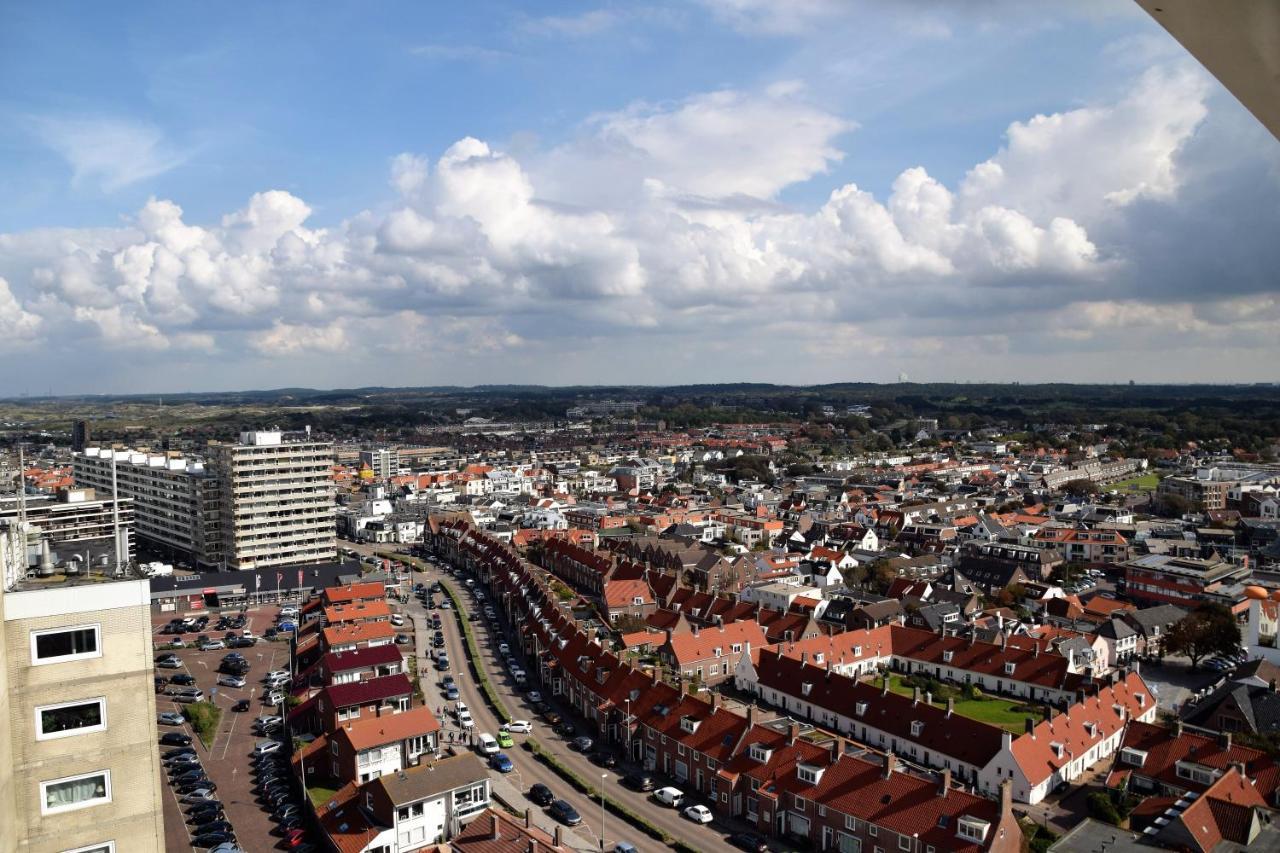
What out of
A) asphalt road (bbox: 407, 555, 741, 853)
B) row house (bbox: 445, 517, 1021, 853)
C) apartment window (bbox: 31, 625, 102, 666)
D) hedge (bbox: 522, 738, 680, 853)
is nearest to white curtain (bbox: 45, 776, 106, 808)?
apartment window (bbox: 31, 625, 102, 666)

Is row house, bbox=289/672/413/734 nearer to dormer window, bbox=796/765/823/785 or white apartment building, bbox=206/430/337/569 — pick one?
dormer window, bbox=796/765/823/785

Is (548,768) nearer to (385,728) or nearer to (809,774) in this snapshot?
(385,728)

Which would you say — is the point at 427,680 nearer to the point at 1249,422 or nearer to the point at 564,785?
the point at 564,785

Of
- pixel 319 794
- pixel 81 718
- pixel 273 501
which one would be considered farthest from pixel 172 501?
pixel 81 718

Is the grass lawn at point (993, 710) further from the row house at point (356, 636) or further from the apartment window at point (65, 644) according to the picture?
the apartment window at point (65, 644)

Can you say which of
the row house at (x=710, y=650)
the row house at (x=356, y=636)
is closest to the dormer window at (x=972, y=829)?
the row house at (x=710, y=650)
